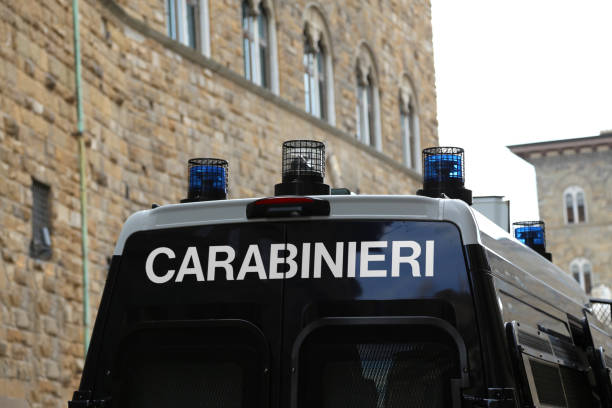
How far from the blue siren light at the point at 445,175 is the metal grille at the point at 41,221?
750cm

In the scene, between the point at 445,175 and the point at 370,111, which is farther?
the point at 370,111

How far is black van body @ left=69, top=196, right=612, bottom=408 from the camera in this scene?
4.36m

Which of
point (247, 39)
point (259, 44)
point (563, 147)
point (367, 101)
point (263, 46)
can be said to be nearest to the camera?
point (247, 39)

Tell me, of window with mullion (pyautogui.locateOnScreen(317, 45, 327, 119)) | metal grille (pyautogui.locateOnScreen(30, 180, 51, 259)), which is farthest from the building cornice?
metal grille (pyautogui.locateOnScreen(30, 180, 51, 259))

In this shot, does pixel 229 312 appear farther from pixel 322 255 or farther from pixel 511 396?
pixel 511 396

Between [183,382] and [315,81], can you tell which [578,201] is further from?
[183,382]

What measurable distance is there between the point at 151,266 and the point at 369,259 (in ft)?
2.89

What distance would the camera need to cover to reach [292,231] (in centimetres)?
464

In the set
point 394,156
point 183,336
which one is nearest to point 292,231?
point 183,336

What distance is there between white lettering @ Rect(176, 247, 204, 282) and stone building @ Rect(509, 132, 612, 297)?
50.8 meters

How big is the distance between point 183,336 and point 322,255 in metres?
0.63

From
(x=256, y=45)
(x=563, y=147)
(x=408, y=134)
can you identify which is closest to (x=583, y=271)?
(x=563, y=147)

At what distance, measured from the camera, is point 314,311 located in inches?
176

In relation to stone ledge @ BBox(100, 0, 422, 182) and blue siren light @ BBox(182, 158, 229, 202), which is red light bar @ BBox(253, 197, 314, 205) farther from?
stone ledge @ BBox(100, 0, 422, 182)
